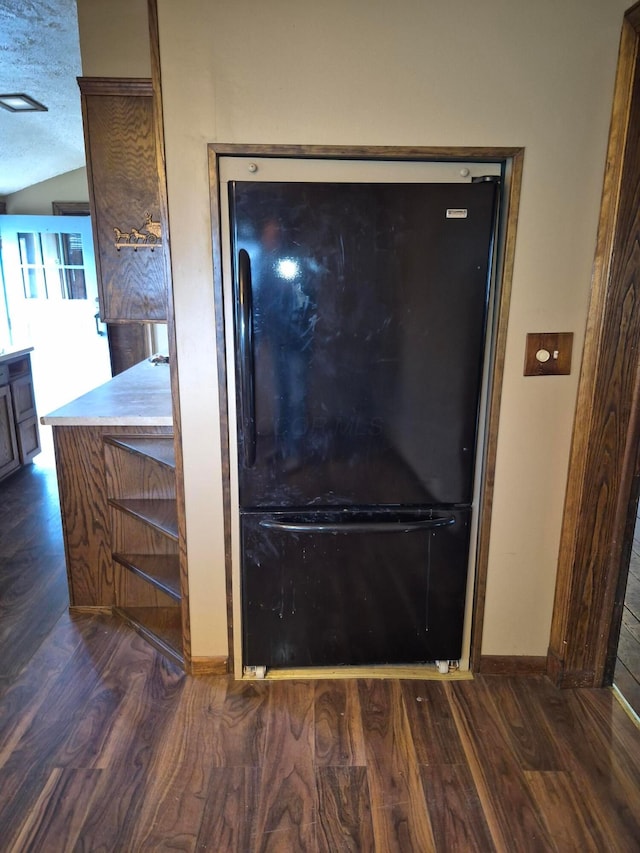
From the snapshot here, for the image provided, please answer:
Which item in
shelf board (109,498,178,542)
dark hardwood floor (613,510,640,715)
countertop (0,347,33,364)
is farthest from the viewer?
countertop (0,347,33,364)

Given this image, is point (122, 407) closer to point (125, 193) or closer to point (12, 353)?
point (125, 193)

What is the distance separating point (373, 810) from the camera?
1542mm

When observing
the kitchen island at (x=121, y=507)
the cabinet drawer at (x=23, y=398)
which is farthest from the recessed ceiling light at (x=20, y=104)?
the kitchen island at (x=121, y=507)

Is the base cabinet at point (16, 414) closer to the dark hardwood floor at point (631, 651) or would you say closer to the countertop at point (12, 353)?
the countertop at point (12, 353)

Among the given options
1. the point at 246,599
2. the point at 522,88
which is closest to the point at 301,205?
the point at 522,88

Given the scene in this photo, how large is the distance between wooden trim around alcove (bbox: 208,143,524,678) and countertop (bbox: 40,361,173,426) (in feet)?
1.71

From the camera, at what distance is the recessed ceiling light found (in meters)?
3.56

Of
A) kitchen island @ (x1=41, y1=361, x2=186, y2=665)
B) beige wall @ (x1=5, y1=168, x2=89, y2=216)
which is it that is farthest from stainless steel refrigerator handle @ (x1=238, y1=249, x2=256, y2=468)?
beige wall @ (x1=5, y1=168, x2=89, y2=216)

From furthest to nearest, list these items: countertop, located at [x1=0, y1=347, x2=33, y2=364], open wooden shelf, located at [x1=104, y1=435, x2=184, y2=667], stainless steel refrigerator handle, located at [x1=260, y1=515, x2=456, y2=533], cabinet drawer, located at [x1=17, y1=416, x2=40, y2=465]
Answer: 1. cabinet drawer, located at [x1=17, y1=416, x2=40, y2=465]
2. countertop, located at [x1=0, y1=347, x2=33, y2=364]
3. open wooden shelf, located at [x1=104, y1=435, x2=184, y2=667]
4. stainless steel refrigerator handle, located at [x1=260, y1=515, x2=456, y2=533]

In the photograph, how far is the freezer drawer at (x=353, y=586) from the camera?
6.26ft

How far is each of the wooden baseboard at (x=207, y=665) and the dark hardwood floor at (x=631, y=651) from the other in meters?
1.44

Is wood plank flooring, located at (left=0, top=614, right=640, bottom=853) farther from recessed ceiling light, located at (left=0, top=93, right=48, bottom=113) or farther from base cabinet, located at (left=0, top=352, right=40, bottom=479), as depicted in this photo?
recessed ceiling light, located at (left=0, top=93, right=48, bottom=113)

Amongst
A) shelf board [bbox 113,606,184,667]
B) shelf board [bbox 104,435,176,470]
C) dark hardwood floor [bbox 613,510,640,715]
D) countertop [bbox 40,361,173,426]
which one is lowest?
dark hardwood floor [bbox 613,510,640,715]

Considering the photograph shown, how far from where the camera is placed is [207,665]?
2.07 m
